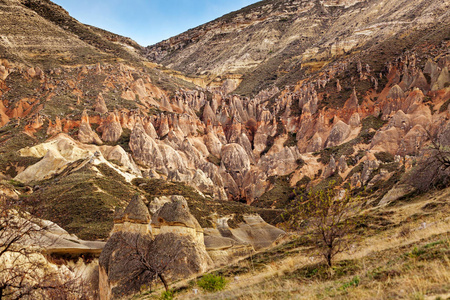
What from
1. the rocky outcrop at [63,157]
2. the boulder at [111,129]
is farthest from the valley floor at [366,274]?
the boulder at [111,129]

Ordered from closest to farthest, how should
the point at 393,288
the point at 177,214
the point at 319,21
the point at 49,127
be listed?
the point at 393,288 → the point at 177,214 → the point at 49,127 → the point at 319,21

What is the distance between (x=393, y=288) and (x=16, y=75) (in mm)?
93748

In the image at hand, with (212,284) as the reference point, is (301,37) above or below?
above

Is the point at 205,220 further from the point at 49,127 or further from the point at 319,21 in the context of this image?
the point at 319,21

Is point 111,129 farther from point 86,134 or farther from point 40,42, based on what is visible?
point 40,42

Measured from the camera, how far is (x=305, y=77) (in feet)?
360

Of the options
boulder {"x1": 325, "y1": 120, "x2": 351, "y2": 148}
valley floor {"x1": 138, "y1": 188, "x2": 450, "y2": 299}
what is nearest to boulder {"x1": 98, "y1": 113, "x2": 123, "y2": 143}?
boulder {"x1": 325, "y1": 120, "x2": 351, "y2": 148}

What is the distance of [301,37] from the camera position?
522 ft

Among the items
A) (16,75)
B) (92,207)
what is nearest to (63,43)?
(16,75)

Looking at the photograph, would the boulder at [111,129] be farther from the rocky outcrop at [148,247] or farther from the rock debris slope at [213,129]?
the rocky outcrop at [148,247]

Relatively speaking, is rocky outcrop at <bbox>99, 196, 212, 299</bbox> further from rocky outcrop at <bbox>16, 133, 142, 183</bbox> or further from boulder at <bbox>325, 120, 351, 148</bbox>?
boulder at <bbox>325, 120, 351, 148</bbox>

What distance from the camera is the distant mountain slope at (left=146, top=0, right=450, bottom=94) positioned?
10644 cm

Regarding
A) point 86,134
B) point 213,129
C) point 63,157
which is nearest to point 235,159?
point 213,129

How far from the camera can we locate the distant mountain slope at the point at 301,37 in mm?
106438
